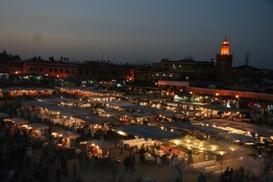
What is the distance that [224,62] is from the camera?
36.4 m

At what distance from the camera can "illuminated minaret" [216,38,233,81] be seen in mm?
36075

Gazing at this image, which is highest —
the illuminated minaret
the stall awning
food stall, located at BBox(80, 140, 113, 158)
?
the illuminated minaret

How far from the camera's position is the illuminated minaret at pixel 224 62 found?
36075 millimetres

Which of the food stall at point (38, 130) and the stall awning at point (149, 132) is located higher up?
the stall awning at point (149, 132)

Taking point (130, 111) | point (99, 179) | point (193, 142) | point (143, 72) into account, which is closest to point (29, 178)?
point (99, 179)

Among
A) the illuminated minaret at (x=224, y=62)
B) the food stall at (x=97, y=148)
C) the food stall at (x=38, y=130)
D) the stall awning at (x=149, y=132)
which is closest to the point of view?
the food stall at (x=97, y=148)

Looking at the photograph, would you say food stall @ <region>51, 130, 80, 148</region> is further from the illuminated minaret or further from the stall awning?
the illuminated minaret

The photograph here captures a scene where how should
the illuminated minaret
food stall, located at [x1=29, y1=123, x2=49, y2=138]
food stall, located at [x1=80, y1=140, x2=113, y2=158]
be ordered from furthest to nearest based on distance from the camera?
the illuminated minaret → food stall, located at [x1=29, y1=123, x2=49, y2=138] → food stall, located at [x1=80, y1=140, x2=113, y2=158]

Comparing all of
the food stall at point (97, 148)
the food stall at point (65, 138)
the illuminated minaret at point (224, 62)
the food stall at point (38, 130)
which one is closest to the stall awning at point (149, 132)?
the food stall at point (97, 148)

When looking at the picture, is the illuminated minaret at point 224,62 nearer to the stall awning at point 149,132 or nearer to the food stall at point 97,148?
the stall awning at point 149,132

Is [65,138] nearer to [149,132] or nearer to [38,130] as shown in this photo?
[38,130]

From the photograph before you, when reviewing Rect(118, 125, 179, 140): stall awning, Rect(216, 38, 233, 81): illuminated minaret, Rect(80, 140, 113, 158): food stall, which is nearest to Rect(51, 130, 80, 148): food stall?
Rect(80, 140, 113, 158): food stall

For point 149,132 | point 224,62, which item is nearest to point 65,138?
point 149,132

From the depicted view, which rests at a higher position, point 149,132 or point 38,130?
point 149,132
